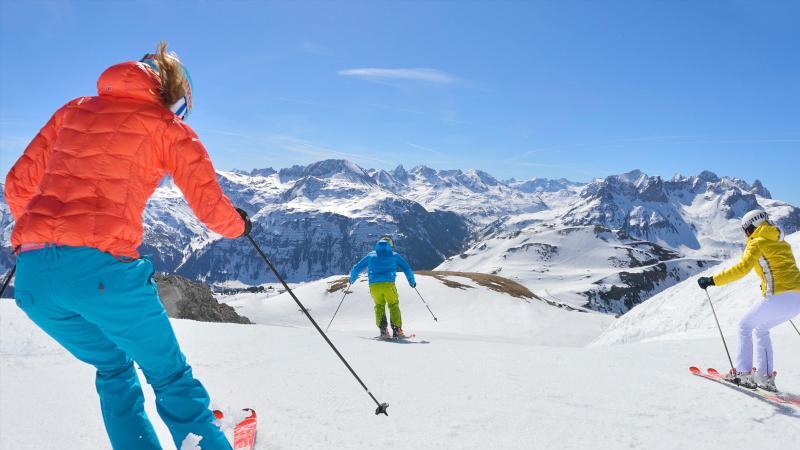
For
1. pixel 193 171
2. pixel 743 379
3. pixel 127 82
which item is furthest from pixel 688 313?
pixel 127 82

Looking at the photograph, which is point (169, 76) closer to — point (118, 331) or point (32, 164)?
point (32, 164)

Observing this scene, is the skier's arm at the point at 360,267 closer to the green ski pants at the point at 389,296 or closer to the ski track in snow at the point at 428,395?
the green ski pants at the point at 389,296

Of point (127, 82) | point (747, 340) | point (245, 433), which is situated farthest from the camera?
point (747, 340)

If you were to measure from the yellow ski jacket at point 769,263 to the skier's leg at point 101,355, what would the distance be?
273 inches

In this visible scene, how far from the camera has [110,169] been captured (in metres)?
2.89

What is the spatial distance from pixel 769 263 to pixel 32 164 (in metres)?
8.15

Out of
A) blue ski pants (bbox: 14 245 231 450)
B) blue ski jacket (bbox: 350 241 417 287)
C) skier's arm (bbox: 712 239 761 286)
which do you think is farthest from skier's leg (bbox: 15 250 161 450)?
blue ski jacket (bbox: 350 241 417 287)

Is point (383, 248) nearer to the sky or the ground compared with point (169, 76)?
nearer to the ground

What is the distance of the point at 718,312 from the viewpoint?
50.7ft

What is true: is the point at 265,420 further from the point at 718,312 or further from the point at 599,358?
the point at 718,312

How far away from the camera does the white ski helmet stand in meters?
6.65

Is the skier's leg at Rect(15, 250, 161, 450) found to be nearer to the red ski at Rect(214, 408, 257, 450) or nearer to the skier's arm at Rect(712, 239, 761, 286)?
the red ski at Rect(214, 408, 257, 450)

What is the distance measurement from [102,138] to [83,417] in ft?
10.1

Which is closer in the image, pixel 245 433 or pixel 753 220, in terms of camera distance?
pixel 245 433
